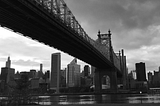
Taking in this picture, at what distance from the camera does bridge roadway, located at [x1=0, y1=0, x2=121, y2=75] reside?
81.3 ft

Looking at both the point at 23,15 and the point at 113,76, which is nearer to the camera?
the point at 23,15

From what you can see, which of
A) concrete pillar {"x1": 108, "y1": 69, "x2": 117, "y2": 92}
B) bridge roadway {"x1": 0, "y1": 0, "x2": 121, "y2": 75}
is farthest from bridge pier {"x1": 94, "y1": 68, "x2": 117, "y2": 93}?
bridge roadway {"x1": 0, "y1": 0, "x2": 121, "y2": 75}

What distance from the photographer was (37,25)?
32.0 m

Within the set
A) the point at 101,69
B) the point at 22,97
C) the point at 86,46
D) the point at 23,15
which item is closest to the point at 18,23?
the point at 23,15

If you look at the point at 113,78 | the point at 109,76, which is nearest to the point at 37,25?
the point at 109,76

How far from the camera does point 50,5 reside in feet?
108

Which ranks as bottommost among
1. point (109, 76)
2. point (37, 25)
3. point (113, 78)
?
point (113, 78)

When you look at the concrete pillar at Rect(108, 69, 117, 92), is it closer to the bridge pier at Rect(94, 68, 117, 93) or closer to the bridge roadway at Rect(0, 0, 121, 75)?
the bridge pier at Rect(94, 68, 117, 93)

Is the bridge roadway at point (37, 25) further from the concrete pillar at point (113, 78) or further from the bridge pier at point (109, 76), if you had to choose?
the concrete pillar at point (113, 78)

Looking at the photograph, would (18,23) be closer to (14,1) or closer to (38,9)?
(38,9)

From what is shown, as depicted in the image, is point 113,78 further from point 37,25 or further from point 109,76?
point 37,25

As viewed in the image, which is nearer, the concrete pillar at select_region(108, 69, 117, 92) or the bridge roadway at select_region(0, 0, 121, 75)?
the bridge roadway at select_region(0, 0, 121, 75)

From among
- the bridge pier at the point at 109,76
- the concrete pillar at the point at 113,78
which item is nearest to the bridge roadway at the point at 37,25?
Result: the bridge pier at the point at 109,76

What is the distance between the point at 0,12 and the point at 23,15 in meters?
2.77
